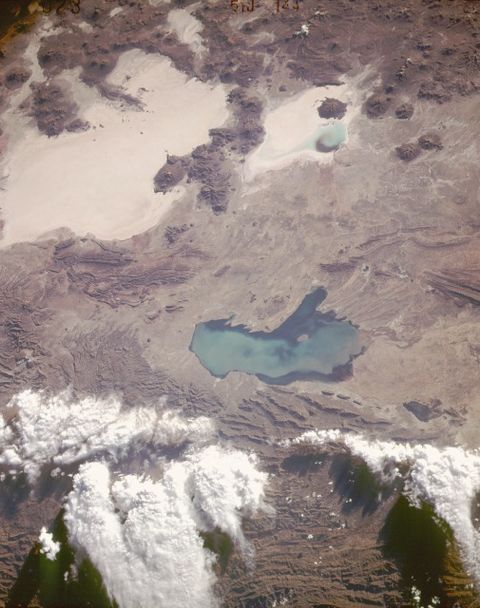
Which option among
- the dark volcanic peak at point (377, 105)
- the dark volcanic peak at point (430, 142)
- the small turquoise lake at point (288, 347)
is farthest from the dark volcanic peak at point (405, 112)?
the small turquoise lake at point (288, 347)

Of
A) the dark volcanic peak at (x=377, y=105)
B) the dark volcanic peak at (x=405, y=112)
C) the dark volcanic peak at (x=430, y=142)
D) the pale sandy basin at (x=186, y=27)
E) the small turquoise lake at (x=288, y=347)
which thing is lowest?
the small turquoise lake at (x=288, y=347)

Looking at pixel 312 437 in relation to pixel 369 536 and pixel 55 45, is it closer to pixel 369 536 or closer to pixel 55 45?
pixel 369 536

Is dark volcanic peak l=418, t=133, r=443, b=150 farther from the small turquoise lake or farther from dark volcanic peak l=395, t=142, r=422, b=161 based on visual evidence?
the small turquoise lake

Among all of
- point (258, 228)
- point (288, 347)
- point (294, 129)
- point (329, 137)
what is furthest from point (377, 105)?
point (288, 347)

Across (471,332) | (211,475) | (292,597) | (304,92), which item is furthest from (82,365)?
(304,92)

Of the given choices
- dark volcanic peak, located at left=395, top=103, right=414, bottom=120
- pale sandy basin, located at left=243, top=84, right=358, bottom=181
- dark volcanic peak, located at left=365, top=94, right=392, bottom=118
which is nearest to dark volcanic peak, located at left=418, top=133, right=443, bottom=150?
dark volcanic peak, located at left=395, top=103, right=414, bottom=120

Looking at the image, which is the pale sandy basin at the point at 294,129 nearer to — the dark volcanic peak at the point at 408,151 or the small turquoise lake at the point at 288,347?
the dark volcanic peak at the point at 408,151
